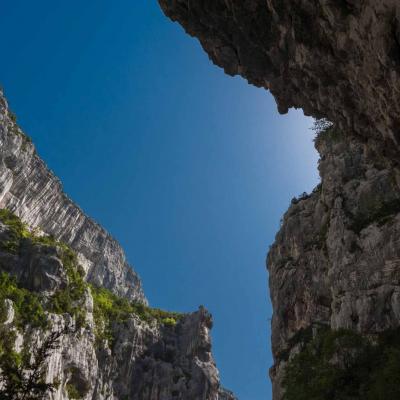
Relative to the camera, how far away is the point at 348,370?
29688mm

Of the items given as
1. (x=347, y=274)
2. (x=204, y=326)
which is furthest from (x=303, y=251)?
(x=204, y=326)

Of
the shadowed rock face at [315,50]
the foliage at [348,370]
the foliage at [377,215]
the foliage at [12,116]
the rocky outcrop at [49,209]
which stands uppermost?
the foliage at [12,116]

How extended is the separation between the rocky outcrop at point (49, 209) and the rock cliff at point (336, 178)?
7531cm

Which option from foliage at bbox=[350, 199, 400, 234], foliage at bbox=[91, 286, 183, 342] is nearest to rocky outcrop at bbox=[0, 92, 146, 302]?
foliage at bbox=[91, 286, 183, 342]

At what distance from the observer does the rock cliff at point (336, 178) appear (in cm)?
1966

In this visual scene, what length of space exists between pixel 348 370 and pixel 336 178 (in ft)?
81.2

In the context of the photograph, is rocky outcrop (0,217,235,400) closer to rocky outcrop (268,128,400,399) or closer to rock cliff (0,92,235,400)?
rock cliff (0,92,235,400)

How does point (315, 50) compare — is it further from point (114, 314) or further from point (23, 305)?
point (114, 314)

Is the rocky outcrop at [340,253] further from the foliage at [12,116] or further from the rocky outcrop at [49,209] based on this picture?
the foliage at [12,116]

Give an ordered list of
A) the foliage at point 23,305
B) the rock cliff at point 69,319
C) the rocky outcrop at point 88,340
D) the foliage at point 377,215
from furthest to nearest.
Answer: the rock cliff at point 69,319 → the rocky outcrop at point 88,340 → the foliage at point 23,305 → the foliage at point 377,215

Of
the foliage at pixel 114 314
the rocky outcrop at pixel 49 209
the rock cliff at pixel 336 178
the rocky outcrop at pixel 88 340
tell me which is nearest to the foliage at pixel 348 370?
the rock cliff at pixel 336 178

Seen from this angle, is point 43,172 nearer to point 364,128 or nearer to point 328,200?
point 328,200

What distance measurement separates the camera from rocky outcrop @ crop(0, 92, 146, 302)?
102688mm

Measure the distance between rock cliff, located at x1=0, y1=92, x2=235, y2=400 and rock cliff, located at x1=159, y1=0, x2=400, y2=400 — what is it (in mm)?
29246
